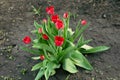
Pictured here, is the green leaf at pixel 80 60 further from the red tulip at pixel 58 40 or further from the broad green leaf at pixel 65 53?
the red tulip at pixel 58 40

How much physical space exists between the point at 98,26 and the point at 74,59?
104 centimetres

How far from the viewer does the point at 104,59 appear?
4.33 meters

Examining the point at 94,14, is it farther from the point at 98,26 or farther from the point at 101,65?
the point at 101,65

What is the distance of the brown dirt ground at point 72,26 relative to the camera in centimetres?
420

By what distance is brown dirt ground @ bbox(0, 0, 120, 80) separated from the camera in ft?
13.8

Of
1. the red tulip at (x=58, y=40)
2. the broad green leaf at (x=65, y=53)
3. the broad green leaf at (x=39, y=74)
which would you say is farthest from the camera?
the broad green leaf at (x=39, y=74)

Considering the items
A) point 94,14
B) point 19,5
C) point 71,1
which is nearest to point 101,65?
point 94,14

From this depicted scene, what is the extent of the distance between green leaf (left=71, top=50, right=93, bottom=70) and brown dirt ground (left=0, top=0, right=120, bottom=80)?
8 centimetres

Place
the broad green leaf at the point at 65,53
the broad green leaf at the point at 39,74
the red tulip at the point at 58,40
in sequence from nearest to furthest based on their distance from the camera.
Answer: the red tulip at the point at 58,40
the broad green leaf at the point at 65,53
the broad green leaf at the point at 39,74

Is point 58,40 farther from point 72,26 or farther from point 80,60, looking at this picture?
point 72,26

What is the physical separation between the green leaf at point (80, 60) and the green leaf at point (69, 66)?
3.4 inches

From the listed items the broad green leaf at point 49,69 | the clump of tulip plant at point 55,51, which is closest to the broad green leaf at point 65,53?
the clump of tulip plant at point 55,51

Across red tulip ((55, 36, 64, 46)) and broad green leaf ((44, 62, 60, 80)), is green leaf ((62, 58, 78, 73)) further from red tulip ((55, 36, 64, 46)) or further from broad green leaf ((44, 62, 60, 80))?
red tulip ((55, 36, 64, 46))

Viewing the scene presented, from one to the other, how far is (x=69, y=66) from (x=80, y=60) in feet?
0.58
